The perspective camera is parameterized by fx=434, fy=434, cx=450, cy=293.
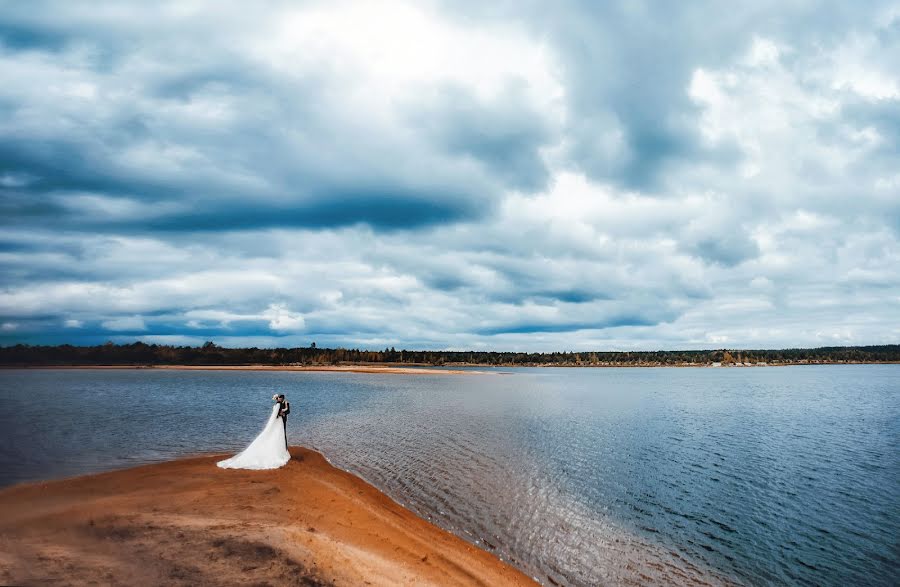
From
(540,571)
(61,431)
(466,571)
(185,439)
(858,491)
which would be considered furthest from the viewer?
(61,431)

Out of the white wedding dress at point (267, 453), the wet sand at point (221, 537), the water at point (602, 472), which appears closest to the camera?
the wet sand at point (221, 537)

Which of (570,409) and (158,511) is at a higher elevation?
(158,511)

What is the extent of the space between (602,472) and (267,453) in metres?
17.5

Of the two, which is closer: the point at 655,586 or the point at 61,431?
the point at 655,586

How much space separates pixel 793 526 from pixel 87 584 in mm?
22288

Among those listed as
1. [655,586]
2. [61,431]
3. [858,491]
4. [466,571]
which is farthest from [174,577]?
[61,431]

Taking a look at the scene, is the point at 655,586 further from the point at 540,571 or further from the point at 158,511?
the point at 158,511

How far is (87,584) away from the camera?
8.04m

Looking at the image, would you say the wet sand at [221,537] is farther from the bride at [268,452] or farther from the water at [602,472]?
the water at [602,472]

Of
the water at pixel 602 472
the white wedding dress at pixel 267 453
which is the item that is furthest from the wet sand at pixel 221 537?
the water at pixel 602 472

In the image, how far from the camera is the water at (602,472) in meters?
14.0

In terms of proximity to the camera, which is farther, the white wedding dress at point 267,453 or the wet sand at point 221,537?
the white wedding dress at point 267,453

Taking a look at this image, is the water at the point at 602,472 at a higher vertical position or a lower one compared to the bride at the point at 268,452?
lower

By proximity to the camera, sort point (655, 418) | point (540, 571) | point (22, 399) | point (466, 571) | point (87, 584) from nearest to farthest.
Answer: point (87, 584) < point (466, 571) < point (540, 571) < point (655, 418) < point (22, 399)
